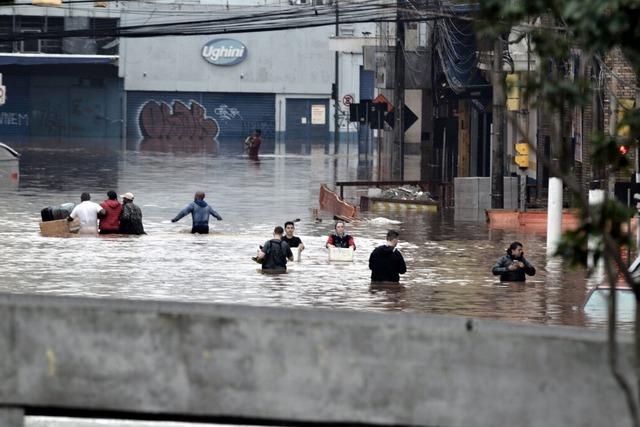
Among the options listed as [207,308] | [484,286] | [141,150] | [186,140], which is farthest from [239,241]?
[186,140]

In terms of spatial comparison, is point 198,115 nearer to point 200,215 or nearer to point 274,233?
point 200,215

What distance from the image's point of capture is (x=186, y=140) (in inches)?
Answer: 3393

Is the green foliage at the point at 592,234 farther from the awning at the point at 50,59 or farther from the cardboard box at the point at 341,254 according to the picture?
the awning at the point at 50,59

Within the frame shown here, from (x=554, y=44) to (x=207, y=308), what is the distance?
239 centimetres

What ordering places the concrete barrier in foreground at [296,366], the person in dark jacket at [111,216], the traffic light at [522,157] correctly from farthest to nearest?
the traffic light at [522,157] → the person in dark jacket at [111,216] → the concrete barrier in foreground at [296,366]

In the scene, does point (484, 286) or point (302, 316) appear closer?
point (302, 316)

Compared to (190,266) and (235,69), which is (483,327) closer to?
(190,266)

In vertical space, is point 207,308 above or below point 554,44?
below

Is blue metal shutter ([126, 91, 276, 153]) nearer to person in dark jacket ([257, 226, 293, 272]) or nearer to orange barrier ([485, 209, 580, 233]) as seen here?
orange barrier ([485, 209, 580, 233])

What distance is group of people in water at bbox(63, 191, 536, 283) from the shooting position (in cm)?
2219

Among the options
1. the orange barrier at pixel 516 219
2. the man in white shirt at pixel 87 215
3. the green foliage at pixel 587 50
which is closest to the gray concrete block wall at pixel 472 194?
the orange barrier at pixel 516 219

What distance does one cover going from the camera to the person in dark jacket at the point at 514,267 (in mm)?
22719

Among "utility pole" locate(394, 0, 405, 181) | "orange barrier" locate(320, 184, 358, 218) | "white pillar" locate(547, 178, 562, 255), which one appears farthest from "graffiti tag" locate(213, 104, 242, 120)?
"white pillar" locate(547, 178, 562, 255)

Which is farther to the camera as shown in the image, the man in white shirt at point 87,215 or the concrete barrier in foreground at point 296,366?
the man in white shirt at point 87,215
